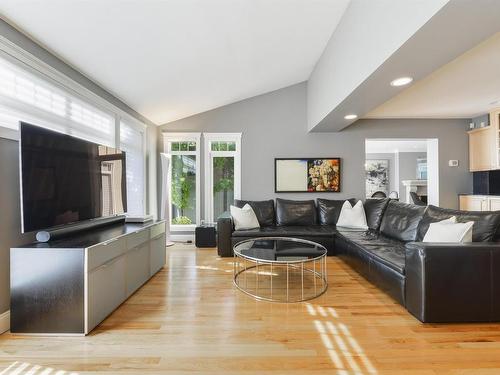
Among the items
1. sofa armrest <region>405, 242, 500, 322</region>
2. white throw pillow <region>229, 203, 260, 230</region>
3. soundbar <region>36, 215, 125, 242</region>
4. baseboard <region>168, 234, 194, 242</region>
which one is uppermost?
soundbar <region>36, 215, 125, 242</region>

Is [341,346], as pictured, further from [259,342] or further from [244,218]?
[244,218]

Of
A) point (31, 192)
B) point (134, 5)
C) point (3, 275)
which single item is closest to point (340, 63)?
point (134, 5)

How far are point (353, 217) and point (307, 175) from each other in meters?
1.31

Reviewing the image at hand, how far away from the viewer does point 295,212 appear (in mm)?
4801

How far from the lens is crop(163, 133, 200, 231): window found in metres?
5.30

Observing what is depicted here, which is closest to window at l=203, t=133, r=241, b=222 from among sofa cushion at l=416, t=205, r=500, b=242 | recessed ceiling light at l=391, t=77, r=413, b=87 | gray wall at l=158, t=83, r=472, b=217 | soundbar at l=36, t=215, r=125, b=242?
gray wall at l=158, t=83, r=472, b=217

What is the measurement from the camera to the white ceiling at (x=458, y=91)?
303 cm

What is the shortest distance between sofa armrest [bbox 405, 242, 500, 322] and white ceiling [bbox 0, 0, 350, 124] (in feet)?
9.11

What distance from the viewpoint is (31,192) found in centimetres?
197

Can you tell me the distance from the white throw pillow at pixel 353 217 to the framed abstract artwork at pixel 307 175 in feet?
2.73

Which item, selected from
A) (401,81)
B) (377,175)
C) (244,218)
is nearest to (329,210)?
(244,218)

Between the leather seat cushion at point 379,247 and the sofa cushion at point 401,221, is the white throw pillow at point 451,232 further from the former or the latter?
the sofa cushion at point 401,221

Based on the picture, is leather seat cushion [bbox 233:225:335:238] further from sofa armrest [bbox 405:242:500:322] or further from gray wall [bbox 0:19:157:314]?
gray wall [bbox 0:19:157:314]

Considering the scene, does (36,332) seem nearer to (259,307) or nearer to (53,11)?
(259,307)
